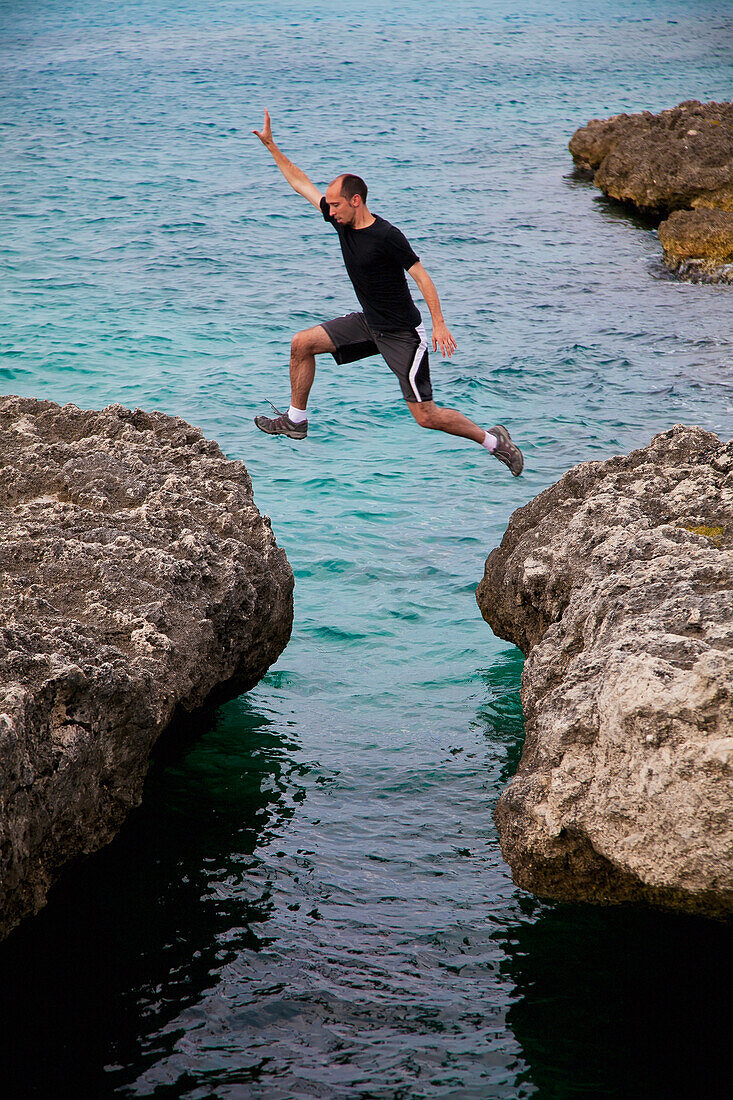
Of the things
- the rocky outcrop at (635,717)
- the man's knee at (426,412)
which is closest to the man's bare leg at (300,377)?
Result: the man's knee at (426,412)

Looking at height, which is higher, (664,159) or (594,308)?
(664,159)

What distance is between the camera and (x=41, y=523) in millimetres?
6746

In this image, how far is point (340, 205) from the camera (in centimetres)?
848

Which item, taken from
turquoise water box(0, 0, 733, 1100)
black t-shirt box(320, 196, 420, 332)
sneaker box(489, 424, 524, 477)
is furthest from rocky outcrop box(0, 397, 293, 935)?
sneaker box(489, 424, 524, 477)

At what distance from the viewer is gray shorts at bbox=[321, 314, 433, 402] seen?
9.16 metres

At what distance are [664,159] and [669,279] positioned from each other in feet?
A: 10.3

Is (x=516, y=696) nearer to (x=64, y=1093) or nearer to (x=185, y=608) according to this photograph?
(x=185, y=608)

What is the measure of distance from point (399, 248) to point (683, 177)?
14.7 m

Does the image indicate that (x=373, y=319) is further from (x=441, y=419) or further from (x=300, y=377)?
(x=441, y=419)

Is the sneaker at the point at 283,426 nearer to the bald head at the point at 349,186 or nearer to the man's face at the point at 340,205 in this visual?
the man's face at the point at 340,205

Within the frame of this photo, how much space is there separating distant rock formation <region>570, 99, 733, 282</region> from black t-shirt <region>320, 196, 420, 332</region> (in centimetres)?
1270

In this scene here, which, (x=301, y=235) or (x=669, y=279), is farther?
(x=301, y=235)

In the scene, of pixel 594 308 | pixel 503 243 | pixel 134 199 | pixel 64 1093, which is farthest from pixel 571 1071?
pixel 134 199

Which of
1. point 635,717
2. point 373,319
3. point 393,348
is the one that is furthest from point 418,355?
point 635,717
